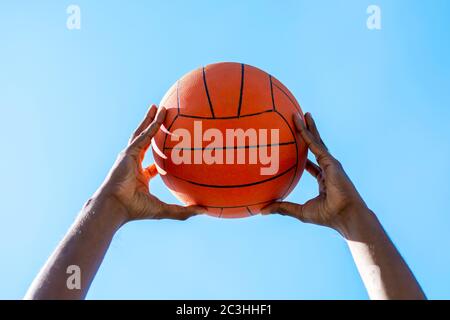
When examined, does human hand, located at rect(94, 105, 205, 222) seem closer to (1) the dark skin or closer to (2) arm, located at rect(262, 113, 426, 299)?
(1) the dark skin

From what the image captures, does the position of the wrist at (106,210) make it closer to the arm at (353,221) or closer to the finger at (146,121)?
the finger at (146,121)

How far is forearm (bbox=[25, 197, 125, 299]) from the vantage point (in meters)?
2.96

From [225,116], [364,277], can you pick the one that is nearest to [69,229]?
[225,116]

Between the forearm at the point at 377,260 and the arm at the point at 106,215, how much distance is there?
1.82 metres

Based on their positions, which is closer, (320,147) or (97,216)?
(97,216)

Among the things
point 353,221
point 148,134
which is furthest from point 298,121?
point 148,134

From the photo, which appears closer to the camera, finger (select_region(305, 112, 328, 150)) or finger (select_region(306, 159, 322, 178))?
finger (select_region(305, 112, 328, 150))

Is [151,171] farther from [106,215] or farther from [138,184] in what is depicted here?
[106,215]

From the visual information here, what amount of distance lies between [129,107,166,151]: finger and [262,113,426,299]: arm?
1495mm

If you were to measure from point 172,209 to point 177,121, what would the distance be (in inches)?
39.4

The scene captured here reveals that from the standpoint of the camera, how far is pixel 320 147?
15.0 ft

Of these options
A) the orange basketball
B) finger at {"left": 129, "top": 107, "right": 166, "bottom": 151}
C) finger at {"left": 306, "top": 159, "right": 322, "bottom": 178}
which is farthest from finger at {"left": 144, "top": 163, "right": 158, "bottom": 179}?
finger at {"left": 306, "top": 159, "right": 322, "bottom": 178}
